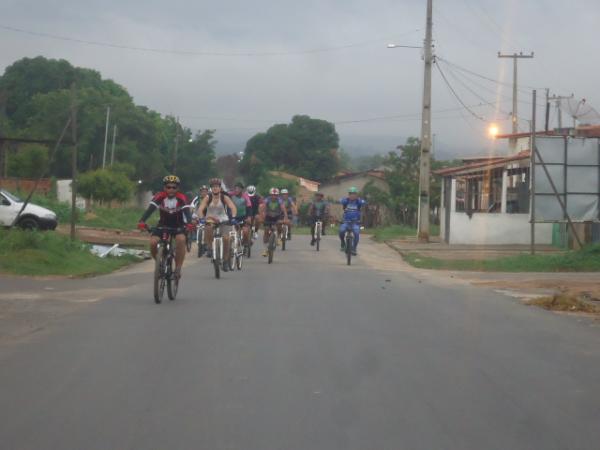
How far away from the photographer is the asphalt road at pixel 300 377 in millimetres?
6242

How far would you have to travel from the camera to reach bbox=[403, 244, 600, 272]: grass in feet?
76.9

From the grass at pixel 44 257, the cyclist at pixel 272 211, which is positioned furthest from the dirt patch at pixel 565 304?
the cyclist at pixel 272 211

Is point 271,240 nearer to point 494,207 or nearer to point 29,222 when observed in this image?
point 29,222

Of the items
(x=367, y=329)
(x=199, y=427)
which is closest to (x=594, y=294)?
(x=367, y=329)

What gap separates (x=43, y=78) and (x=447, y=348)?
86.1 metres

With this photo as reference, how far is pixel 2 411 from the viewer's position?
6711 mm

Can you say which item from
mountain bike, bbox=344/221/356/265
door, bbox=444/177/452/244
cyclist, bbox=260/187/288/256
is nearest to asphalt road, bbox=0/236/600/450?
mountain bike, bbox=344/221/356/265

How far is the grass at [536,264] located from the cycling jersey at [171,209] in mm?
11779

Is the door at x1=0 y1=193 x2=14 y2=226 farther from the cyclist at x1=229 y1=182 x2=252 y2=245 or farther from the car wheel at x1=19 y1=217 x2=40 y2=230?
the cyclist at x1=229 y1=182 x2=252 y2=245

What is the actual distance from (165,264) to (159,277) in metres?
0.33

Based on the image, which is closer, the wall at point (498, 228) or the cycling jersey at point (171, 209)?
the cycling jersey at point (171, 209)

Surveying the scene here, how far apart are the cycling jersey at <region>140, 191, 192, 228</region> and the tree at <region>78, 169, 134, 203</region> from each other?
137 feet

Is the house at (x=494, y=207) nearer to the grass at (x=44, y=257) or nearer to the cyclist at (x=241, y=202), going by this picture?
the cyclist at (x=241, y=202)

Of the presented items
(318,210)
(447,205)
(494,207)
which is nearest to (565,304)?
(318,210)
